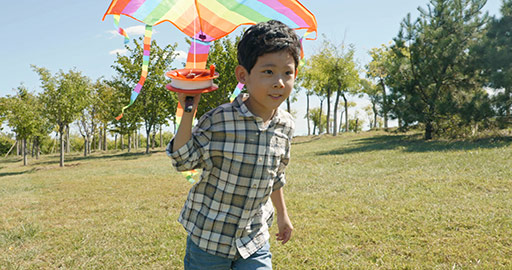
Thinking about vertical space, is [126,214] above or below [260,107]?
below

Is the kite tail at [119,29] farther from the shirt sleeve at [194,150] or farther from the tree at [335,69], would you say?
the tree at [335,69]

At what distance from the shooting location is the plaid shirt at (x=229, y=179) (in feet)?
6.09

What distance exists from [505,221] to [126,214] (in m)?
6.16

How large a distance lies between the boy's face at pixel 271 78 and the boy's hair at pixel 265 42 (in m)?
0.03

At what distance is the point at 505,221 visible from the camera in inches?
200

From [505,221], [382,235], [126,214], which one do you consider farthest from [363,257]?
[126,214]

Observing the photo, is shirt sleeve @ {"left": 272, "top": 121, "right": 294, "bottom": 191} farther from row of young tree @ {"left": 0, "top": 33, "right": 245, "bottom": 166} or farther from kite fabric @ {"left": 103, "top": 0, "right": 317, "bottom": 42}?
row of young tree @ {"left": 0, "top": 33, "right": 245, "bottom": 166}

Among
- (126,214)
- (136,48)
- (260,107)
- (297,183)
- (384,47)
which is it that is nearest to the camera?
(260,107)

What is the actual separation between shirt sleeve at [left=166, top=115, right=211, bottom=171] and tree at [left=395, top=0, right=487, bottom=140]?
1604 cm

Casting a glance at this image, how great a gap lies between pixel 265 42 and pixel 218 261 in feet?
3.84

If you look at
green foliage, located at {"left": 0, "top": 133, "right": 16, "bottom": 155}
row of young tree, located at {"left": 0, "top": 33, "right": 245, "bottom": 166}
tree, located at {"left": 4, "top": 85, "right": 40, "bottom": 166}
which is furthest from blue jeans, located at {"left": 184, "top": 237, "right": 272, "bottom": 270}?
green foliage, located at {"left": 0, "top": 133, "right": 16, "bottom": 155}

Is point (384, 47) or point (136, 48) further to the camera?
point (384, 47)

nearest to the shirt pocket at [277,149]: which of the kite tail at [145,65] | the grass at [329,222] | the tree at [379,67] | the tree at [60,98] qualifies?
→ the kite tail at [145,65]

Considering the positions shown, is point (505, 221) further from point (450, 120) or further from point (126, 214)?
point (450, 120)
